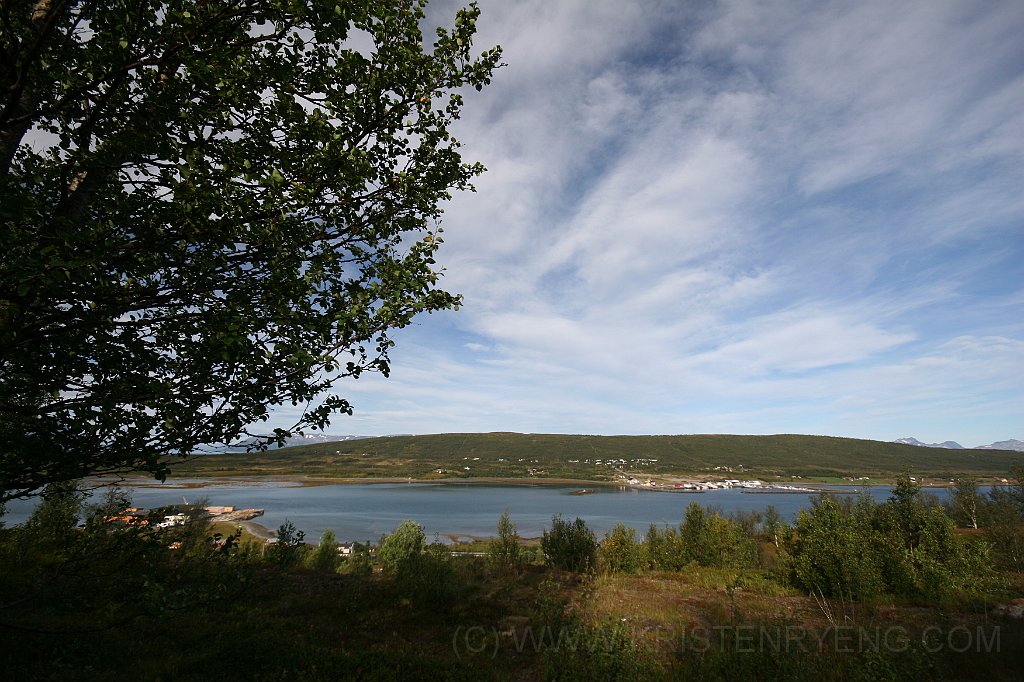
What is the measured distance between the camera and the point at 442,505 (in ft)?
402

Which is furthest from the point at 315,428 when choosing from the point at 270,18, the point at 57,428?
the point at 270,18

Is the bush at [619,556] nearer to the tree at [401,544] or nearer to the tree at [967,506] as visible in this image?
the tree at [401,544]

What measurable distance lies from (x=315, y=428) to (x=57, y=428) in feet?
8.17

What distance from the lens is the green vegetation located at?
5898 mm

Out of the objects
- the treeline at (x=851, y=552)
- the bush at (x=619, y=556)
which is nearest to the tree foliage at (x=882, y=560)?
the treeline at (x=851, y=552)

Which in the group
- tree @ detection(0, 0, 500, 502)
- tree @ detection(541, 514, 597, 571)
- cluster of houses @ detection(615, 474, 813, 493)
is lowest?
cluster of houses @ detection(615, 474, 813, 493)

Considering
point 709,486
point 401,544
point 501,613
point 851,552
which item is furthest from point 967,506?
point 709,486

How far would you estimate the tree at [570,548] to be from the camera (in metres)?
26.2

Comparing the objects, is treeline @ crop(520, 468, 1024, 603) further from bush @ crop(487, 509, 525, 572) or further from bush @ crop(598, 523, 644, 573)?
bush @ crop(487, 509, 525, 572)

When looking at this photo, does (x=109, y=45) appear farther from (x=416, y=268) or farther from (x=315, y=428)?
(x=315, y=428)

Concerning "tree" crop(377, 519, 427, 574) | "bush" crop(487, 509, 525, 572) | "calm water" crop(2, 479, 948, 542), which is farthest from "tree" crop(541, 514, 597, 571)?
"calm water" crop(2, 479, 948, 542)

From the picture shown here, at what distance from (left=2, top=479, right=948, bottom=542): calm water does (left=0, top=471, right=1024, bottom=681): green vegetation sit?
1847 inches

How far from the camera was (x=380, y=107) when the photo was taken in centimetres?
475

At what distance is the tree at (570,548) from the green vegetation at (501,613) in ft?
0.92
